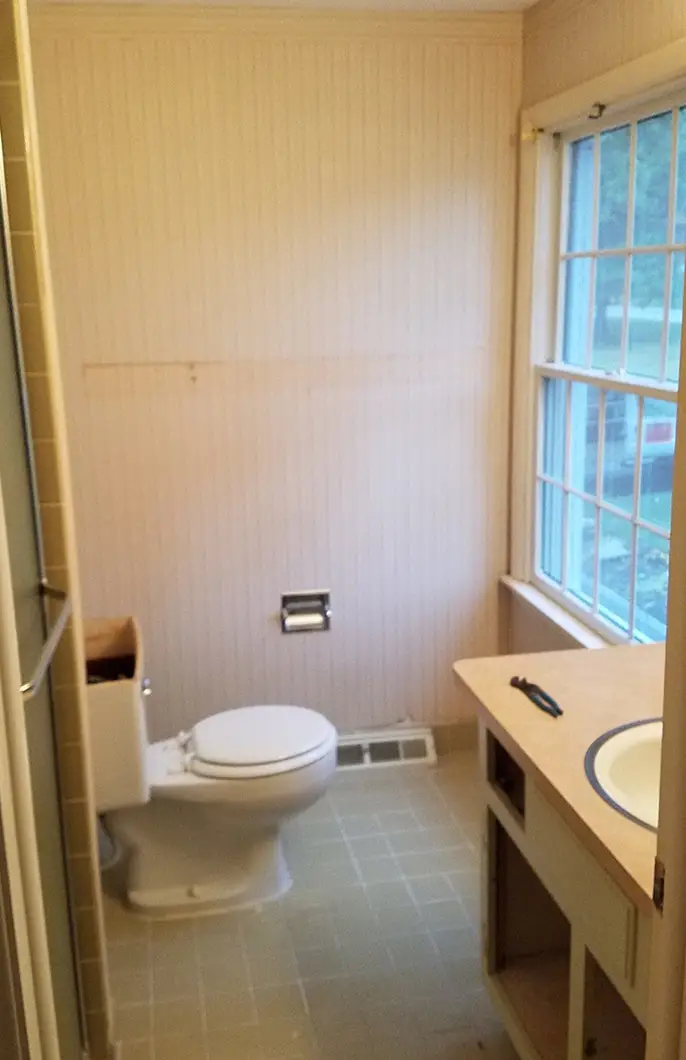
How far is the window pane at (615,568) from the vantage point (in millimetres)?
2670

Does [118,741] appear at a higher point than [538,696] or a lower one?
lower

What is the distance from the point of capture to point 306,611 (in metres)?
3.18

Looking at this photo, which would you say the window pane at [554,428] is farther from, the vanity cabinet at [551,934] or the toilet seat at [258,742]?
the vanity cabinet at [551,934]

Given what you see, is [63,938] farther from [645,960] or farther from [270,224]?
[270,224]

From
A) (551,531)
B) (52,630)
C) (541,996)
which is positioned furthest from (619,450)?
(52,630)

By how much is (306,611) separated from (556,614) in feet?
2.54

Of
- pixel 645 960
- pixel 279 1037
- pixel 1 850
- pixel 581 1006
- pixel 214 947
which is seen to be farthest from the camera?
pixel 214 947

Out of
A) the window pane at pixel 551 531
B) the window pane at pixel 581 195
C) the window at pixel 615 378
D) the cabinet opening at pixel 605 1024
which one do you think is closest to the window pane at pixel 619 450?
the window at pixel 615 378

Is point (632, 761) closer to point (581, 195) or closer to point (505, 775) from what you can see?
point (505, 775)

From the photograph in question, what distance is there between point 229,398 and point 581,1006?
194 cm

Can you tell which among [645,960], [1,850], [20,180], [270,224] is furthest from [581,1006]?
[270,224]

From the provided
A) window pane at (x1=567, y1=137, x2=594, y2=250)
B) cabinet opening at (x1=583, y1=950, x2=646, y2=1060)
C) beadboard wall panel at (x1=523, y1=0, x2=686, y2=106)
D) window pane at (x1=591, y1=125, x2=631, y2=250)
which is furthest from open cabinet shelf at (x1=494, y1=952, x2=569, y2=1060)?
beadboard wall panel at (x1=523, y1=0, x2=686, y2=106)

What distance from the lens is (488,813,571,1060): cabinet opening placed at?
6.52 ft

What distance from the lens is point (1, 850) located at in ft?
3.70
